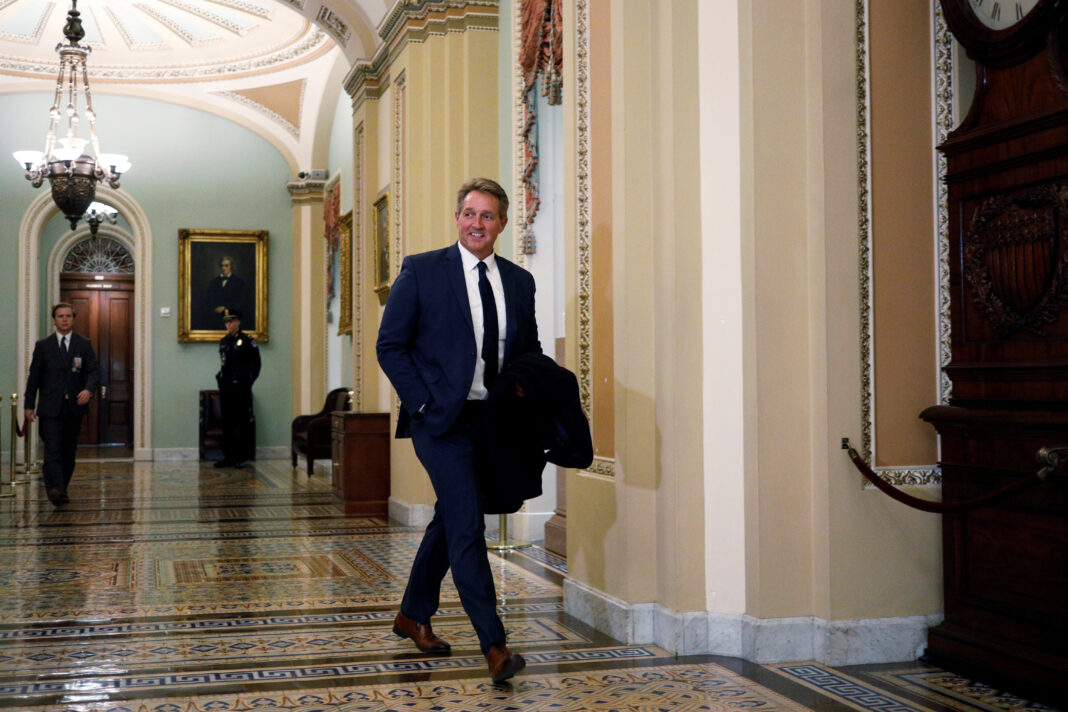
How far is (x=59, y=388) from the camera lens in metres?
8.95

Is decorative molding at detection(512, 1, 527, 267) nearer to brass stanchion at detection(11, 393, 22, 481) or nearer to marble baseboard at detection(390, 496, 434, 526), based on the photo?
marble baseboard at detection(390, 496, 434, 526)

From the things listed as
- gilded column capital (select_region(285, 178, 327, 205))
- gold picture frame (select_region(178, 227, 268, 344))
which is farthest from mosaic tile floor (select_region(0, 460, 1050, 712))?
gilded column capital (select_region(285, 178, 327, 205))

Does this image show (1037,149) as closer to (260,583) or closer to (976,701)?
(976,701)

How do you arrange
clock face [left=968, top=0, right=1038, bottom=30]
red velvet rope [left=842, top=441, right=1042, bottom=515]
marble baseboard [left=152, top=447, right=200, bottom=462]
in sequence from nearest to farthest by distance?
red velvet rope [left=842, top=441, right=1042, bottom=515], clock face [left=968, top=0, right=1038, bottom=30], marble baseboard [left=152, top=447, right=200, bottom=462]

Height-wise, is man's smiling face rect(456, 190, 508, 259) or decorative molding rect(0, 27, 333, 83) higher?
decorative molding rect(0, 27, 333, 83)

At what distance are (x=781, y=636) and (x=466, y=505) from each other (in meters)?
1.22

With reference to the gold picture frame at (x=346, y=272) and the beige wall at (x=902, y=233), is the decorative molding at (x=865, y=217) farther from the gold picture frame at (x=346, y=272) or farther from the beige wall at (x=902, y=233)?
the gold picture frame at (x=346, y=272)

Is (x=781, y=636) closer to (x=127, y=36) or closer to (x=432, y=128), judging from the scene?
(x=432, y=128)

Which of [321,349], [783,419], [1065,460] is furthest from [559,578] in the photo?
[321,349]

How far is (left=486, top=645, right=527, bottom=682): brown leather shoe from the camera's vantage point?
357 centimetres

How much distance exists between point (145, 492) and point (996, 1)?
8.97 metres

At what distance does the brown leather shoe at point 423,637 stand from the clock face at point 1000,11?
2857 mm

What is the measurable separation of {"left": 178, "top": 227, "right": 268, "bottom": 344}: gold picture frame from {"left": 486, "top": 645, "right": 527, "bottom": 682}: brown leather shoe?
40.0ft

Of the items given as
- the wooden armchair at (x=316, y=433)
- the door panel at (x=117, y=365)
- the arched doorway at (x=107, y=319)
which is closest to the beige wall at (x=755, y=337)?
the wooden armchair at (x=316, y=433)
